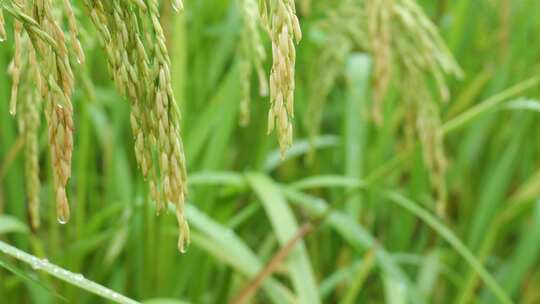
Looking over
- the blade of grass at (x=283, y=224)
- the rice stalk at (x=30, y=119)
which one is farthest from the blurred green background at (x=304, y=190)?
the rice stalk at (x=30, y=119)

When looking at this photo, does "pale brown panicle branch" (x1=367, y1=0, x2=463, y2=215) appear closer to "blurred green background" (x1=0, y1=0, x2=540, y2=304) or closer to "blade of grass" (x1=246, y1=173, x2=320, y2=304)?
"blurred green background" (x1=0, y1=0, x2=540, y2=304)

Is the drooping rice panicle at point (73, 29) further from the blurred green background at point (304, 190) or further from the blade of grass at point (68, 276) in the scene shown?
the blurred green background at point (304, 190)

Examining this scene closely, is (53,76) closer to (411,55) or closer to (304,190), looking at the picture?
(411,55)

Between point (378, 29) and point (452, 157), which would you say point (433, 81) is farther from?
point (378, 29)

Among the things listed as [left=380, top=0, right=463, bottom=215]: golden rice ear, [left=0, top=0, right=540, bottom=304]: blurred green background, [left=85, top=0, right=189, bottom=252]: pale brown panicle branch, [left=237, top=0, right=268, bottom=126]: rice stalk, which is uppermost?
[left=85, top=0, right=189, bottom=252]: pale brown panicle branch

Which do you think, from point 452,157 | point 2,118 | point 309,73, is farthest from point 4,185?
point 452,157

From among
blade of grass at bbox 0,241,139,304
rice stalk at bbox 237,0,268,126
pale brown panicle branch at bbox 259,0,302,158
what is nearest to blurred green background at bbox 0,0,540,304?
rice stalk at bbox 237,0,268,126

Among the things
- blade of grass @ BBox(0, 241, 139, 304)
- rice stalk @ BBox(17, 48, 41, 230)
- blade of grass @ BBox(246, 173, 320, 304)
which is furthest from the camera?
blade of grass @ BBox(246, 173, 320, 304)
